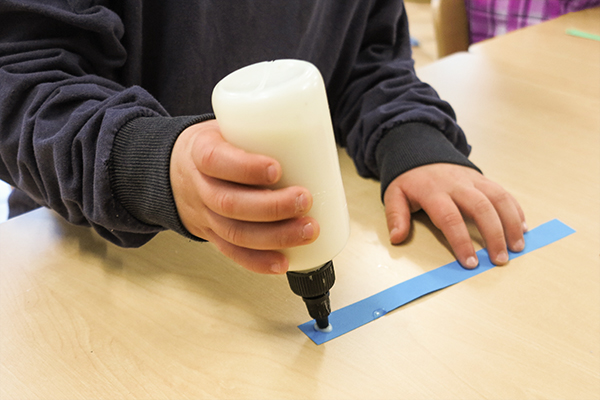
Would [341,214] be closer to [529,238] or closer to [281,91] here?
[281,91]

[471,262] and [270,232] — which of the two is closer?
[270,232]

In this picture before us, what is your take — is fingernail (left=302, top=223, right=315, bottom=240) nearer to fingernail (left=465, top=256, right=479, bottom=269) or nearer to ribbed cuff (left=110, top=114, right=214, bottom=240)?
ribbed cuff (left=110, top=114, right=214, bottom=240)

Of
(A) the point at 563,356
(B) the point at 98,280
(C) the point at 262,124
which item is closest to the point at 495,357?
(A) the point at 563,356

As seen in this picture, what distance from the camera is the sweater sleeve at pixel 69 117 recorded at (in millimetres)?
432

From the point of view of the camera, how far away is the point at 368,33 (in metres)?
0.82

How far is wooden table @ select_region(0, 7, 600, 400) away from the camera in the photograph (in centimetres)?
40

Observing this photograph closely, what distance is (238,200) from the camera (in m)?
0.33

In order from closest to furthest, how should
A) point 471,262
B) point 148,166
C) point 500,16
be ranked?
point 148,166
point 471,262
point 500,16

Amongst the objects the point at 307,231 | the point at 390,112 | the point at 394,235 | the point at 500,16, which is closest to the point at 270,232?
the point at 307,231

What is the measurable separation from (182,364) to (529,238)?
381 mm

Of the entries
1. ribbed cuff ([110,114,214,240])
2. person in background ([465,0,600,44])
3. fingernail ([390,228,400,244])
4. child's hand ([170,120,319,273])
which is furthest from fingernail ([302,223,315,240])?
person in background ([465,0,600,44])

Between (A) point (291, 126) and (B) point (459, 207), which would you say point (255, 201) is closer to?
(A) point (291, 126)

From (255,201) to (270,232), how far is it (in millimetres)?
28

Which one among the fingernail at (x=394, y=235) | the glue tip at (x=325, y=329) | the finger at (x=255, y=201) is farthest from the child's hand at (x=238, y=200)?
the fingernail at (x=394, y=235)
